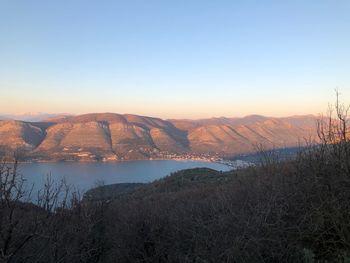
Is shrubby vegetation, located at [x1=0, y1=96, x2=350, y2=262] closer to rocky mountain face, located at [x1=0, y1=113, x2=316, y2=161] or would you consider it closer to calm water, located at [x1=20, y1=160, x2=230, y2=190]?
calm water, located at [x1=20, y1=160, x2=230, y2=190]

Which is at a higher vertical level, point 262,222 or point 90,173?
point 262,222

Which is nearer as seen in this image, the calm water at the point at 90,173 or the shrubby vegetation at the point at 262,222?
the shrubby vegetation at the point at 262,222

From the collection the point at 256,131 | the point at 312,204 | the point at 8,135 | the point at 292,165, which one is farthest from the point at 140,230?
the point at 256,131

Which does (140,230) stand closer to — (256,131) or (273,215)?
(273,215)

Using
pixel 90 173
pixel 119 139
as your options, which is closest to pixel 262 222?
pixel 90 173

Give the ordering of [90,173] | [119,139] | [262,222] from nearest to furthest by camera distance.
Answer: [262,222] < [90,173] < [119,139]

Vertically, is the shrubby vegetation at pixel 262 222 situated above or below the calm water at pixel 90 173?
above

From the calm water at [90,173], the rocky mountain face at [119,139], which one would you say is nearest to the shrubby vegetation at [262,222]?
the calm water at [90,173]

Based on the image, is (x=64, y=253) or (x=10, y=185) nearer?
(x=10, y=185)

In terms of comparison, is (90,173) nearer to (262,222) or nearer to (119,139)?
(262,222)

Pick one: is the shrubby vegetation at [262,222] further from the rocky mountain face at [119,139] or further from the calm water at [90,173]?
the rocky mountain face at [119,139]

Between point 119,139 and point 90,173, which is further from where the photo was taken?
point 119,139
